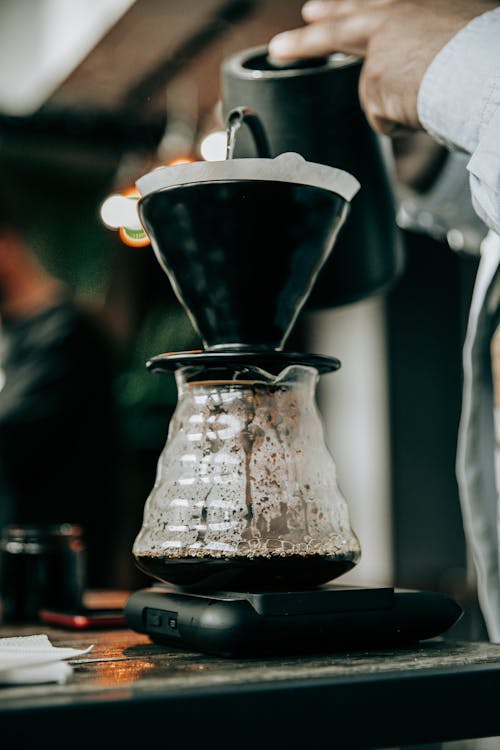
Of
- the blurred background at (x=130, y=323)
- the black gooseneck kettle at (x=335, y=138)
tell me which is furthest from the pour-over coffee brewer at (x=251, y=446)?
the blurred background at (x=130, y=323)

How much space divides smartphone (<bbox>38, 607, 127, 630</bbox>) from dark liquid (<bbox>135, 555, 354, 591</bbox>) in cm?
21

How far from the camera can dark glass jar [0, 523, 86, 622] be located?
117cm

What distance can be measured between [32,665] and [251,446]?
251 mm

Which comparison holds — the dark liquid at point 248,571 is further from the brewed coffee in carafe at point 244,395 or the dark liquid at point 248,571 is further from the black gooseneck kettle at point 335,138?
the black gooseneck kettle at point 335,138

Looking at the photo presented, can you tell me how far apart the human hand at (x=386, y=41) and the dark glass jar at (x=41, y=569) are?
657mm

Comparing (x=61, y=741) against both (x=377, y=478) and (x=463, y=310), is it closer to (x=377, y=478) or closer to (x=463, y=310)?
(x=377, y=478)

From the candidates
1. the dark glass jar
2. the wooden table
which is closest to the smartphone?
the dark glass jar

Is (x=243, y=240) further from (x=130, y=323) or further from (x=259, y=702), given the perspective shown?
(x=130, y=323)

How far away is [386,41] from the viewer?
933 mm

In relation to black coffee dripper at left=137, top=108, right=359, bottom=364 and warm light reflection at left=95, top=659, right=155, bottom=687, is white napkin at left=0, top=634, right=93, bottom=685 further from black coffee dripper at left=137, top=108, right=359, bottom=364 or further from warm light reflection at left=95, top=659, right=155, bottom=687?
black coffee dripper at left=137, top=108, right=359, bottom=364

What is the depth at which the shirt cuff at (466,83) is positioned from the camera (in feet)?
2.72

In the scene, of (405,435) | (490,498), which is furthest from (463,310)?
(490,498)

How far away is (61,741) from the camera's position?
53 centimetres

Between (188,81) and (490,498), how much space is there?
259cm
